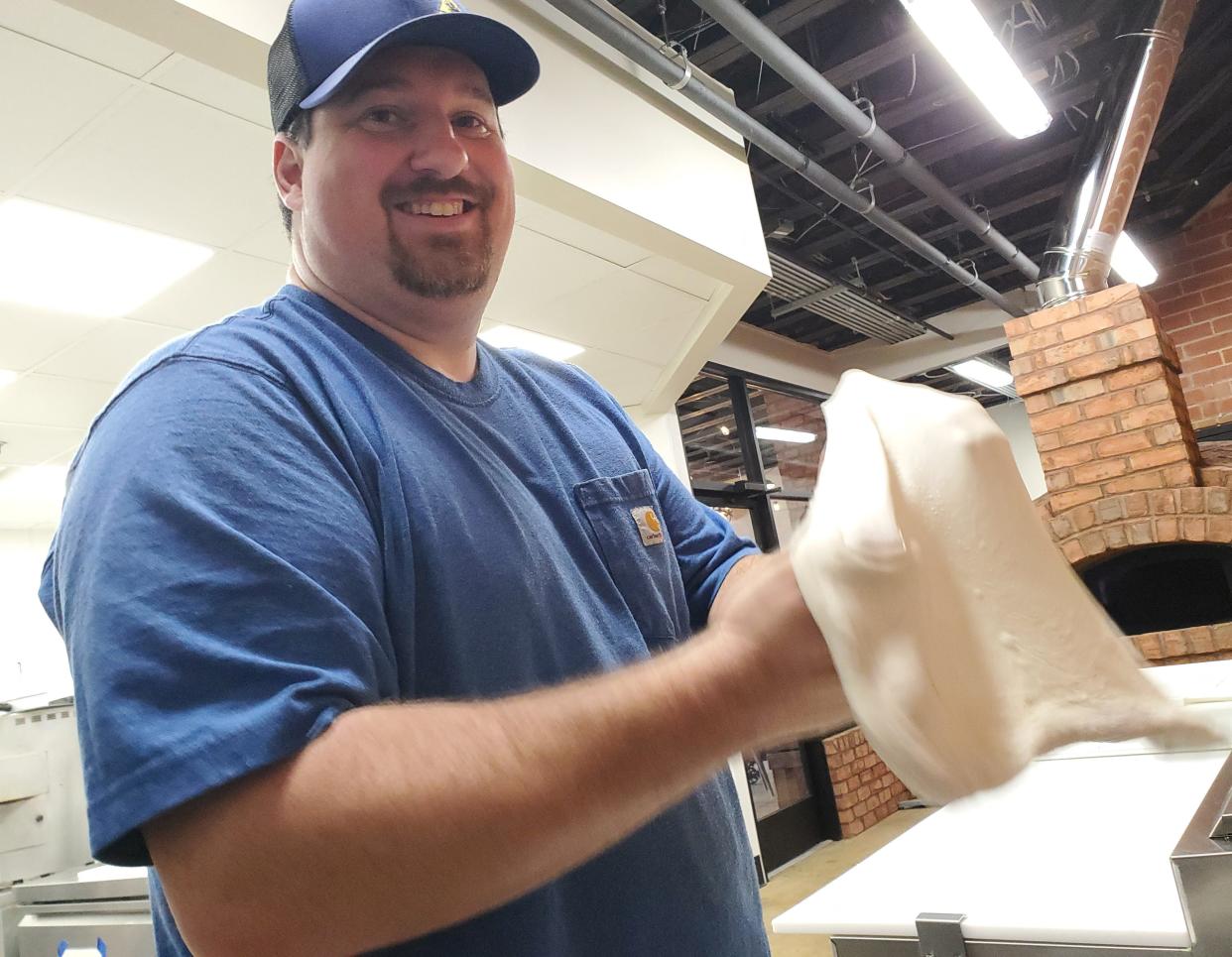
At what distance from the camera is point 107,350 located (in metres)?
3.42

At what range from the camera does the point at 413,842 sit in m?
0.45

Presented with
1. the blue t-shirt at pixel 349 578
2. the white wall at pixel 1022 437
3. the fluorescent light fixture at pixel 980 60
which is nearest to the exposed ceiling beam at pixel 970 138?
the fluorescent light fixture at pixel 980 60

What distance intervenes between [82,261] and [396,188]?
2.53 meters

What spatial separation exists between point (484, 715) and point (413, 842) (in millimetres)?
70

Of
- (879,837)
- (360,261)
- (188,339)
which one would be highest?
(360,261)

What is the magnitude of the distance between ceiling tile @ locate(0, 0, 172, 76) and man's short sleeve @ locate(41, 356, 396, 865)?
194 centimetres

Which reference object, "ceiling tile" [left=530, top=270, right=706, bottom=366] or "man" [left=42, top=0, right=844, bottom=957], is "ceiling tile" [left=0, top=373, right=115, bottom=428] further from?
"man" [left=42, top=0, right=844, bottom=957]

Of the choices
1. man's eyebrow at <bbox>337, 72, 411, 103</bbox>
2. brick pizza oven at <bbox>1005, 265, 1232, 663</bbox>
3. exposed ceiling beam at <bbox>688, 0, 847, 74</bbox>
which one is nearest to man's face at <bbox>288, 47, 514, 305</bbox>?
man's eyebrow at <bbox>337, 72, 411, 103</bbox>

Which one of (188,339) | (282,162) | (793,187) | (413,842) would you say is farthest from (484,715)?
(793,187)

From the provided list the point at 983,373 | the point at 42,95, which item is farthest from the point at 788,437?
the point at 42,95

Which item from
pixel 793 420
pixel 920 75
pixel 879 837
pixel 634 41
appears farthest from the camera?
pixel 793 420

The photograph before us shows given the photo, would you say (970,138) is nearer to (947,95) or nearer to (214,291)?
(947,95)

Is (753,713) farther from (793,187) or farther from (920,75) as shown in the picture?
(793,187)

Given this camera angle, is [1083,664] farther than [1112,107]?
No
